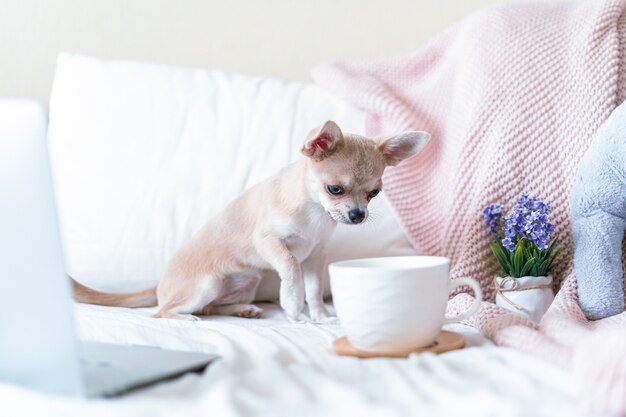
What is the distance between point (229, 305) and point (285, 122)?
45 centimetres

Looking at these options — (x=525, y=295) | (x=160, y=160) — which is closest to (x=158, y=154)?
(x=160, y=160)

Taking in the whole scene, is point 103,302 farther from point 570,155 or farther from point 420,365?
point 570,155

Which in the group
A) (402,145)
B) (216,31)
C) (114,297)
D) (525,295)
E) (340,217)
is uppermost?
(216,31)

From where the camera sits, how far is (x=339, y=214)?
4.60ft

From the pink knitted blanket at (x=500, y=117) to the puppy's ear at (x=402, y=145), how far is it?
0.47 ft

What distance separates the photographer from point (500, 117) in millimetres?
1518

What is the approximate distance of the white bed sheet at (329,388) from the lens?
721mm

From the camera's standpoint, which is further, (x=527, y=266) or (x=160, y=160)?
(x=160, y=160)

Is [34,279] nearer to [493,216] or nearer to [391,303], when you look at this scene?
[391,303]

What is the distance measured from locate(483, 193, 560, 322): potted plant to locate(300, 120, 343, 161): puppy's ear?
1.18ft

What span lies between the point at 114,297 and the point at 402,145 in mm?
674

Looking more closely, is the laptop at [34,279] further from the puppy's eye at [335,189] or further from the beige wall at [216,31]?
the beige wall at [216,31]

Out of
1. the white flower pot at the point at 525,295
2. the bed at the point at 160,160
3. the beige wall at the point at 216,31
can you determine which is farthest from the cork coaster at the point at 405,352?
the beige wall at the point at 216,31

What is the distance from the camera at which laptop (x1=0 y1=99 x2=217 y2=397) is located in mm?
729
